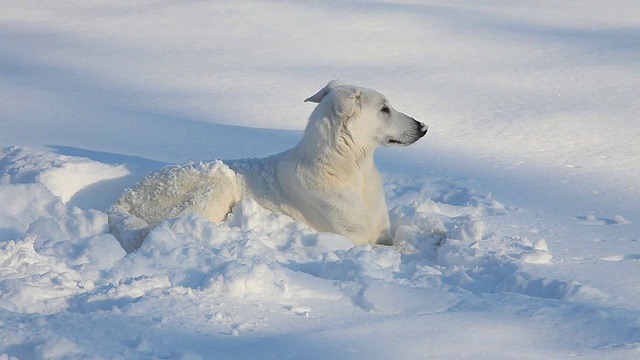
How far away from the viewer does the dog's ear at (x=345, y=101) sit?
19.3 ft

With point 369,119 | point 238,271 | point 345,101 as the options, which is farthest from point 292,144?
point 238,271

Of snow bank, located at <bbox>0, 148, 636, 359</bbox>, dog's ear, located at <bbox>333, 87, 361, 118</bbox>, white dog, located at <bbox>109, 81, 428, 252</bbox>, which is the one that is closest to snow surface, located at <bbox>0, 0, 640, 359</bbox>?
snow bank, located at <bbox>0, 148, 636, 359</bbox>

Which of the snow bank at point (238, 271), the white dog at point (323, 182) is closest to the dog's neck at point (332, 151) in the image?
the white dog at point (323, 182)

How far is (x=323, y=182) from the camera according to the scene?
20.2 feet

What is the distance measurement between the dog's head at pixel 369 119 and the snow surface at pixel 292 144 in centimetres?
60

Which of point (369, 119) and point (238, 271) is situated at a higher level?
point (369, 119)

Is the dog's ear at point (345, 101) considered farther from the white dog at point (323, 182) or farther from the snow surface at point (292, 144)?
the snow surface at point (292, 144)

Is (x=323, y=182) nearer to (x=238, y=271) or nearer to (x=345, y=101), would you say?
(x=345, y=101)

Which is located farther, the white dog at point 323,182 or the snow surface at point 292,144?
the white dog at point 323,182

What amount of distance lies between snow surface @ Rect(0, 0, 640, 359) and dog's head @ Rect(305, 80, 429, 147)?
0.60 metres

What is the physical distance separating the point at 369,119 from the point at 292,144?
2.38 meters

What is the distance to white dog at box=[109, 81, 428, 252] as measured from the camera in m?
6.04

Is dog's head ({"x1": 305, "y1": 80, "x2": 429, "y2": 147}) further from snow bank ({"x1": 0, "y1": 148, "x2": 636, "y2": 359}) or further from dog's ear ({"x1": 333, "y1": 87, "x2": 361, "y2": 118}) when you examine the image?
snow bank ({"x1": 0, "y1": 148, "x2": 636, "y2": 359})

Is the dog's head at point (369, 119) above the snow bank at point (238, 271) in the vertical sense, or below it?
above
